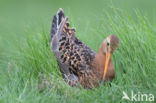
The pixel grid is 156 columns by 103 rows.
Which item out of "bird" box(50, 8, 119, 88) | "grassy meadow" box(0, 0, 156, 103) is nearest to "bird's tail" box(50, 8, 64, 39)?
"bird" box(50, 8, 119, 88)

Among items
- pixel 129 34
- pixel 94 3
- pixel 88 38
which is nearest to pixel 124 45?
pixel 129 34

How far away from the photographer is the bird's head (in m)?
5.75

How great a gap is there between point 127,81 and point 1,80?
1.71 metres

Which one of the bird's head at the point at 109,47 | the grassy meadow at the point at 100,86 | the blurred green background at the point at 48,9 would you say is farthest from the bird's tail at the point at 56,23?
the blurred green background at the point at 48,9

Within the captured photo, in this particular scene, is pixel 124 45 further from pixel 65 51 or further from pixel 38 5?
pixel 38 5

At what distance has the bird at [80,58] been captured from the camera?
234 inches

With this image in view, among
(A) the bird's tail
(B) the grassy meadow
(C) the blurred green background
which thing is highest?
(C) the blurred green background

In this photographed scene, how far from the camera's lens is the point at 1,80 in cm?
612

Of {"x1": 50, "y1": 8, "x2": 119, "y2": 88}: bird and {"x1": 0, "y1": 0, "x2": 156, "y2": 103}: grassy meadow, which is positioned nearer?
{"x1": 0, "y1": 0, "x2": 156, "y2": 103}: grassy meadow

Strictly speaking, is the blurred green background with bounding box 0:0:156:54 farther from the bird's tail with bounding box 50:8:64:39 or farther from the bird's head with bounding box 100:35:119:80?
the bird's head with bounding box 100:35:119:80

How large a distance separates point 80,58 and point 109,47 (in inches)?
24.1

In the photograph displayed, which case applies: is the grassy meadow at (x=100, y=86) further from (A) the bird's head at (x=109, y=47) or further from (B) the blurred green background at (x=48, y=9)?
(B) the blurred green background at (x=48, y=9)

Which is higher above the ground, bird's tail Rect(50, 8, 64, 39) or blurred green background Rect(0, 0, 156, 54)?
blurred green background Rect(0, 0, 156, 54)

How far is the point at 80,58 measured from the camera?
20.7 ft
